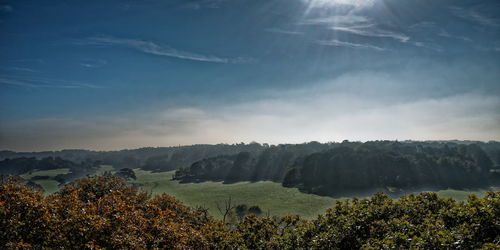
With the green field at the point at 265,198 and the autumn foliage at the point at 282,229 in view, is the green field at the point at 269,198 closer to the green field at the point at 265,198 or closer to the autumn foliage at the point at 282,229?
the green field at the point at 265,198

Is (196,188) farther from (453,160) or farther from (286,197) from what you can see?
(453,160)

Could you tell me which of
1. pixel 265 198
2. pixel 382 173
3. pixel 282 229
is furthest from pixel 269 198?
pixel 282 229

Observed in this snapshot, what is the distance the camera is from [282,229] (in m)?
15.3

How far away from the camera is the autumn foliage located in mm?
9455

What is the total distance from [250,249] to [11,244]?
30.9ft

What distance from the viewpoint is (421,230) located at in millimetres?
10258

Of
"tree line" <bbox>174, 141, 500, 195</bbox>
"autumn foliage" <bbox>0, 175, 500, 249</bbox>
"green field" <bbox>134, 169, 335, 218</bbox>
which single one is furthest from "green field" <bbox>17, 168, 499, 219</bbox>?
"autumn foliage" <bbox>0, 175, 500, 249</bbox>

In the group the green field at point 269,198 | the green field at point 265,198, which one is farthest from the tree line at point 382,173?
the green field at point 265,198

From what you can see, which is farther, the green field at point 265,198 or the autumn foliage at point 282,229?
the green field at point 265,198

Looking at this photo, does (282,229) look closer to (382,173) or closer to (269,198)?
(269,198)

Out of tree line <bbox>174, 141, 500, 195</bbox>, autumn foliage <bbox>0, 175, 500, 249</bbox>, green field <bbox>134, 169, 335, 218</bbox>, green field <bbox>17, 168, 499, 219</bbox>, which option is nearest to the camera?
autumn foliage <bbox>0, 175, 500, 249</bbox>

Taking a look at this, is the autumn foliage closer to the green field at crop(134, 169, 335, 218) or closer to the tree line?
the green field at crop(134, 169, 335, 218)

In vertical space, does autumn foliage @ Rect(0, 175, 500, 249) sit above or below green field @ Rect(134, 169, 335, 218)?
above

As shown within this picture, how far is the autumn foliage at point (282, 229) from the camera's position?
31.0 ft
